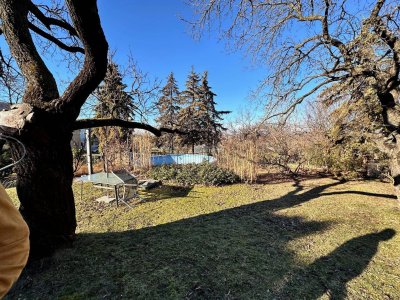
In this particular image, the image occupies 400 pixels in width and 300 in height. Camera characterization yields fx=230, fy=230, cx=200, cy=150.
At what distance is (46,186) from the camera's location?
2789 mm

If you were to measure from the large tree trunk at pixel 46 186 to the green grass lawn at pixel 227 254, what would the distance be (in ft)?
0.96

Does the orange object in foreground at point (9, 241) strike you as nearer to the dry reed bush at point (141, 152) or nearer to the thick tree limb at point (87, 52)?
the thick tree limb at point (87, 52)

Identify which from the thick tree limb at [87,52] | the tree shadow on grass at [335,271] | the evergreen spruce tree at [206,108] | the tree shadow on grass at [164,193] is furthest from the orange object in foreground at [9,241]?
the evergreen spruce tree at [206,108]

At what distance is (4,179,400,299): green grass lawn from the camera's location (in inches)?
101

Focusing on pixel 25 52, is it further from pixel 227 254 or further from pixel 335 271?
pixel 335 271

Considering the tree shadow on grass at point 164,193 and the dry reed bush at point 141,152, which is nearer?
the tree shadow on grass at point 164,193

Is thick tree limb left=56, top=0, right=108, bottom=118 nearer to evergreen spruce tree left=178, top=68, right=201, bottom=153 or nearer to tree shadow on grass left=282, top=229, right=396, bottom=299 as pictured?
tree shadow on grass left=282, top=229, right=396, bottom=299

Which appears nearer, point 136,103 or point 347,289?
point 347,289

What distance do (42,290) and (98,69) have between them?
253cm

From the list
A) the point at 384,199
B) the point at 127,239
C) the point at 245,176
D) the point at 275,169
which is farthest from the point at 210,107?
the point at 127,239

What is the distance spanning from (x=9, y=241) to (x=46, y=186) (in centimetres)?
249

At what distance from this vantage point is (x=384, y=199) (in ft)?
20.6

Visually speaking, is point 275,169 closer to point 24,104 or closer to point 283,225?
point 283,225

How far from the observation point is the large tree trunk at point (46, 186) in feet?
8.77
